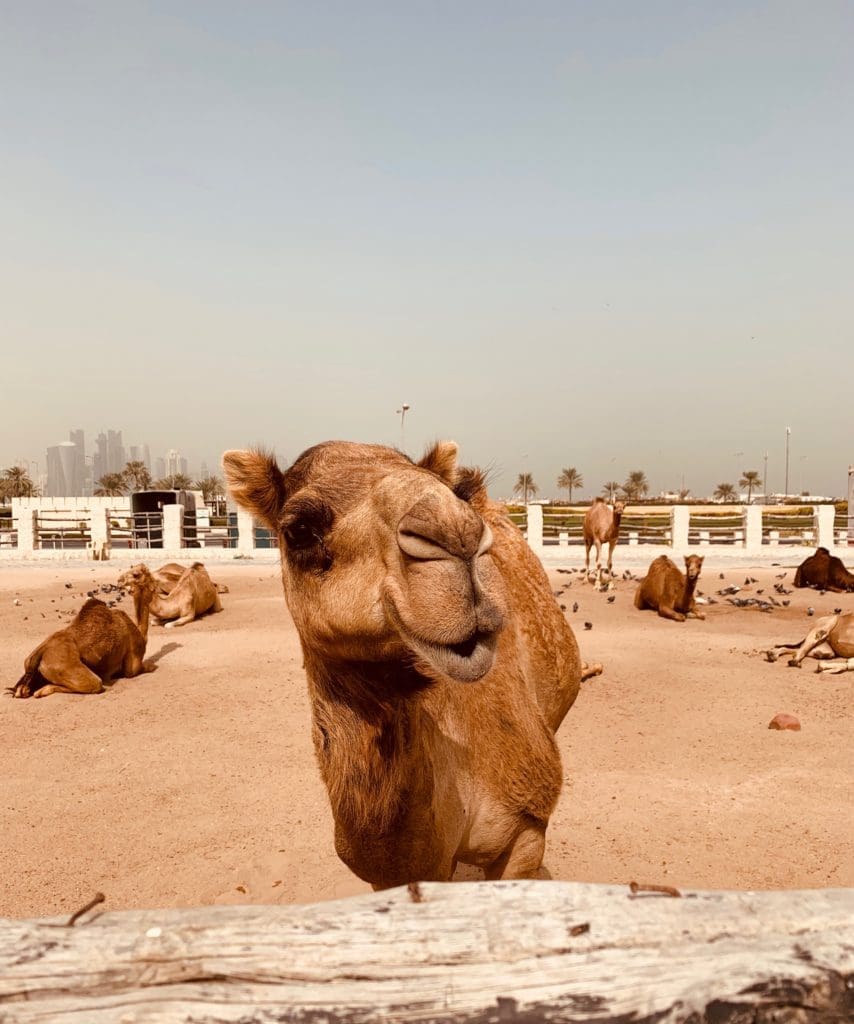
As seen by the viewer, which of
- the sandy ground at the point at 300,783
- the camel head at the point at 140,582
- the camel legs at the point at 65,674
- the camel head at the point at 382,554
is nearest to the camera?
the camel head at the point at 382,554

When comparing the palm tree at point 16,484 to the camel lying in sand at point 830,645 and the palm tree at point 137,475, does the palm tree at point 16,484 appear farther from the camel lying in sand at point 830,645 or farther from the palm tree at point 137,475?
the camel lying in sand at point 830,645

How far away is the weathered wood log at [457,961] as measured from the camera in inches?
45.1

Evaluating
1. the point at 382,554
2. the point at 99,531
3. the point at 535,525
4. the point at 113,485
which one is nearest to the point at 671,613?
the point at 382,554

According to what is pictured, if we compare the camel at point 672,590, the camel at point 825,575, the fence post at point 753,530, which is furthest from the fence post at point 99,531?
the fence post at point 753,530

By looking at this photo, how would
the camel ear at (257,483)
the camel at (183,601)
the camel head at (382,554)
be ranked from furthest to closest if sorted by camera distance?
the camel at (183,601) → the camel ear at (257,483) → the camel head at (382,554)

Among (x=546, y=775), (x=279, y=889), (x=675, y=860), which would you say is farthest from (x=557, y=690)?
(x=279, y=889)

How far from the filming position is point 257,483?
2.65 metres

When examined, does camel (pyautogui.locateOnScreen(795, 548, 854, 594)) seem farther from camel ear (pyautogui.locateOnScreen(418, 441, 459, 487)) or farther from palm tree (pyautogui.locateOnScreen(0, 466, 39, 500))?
palm tree (pyautogui.locateOnScreen(0, 466, 39, 500))

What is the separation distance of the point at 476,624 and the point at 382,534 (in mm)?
420

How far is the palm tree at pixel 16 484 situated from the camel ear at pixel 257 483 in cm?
9450

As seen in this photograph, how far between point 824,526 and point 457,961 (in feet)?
98.2

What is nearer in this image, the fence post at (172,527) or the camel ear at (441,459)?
the camel ear at (441,459)

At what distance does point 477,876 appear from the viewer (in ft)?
14.8

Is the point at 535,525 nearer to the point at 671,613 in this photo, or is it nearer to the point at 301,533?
the point at 671,613
